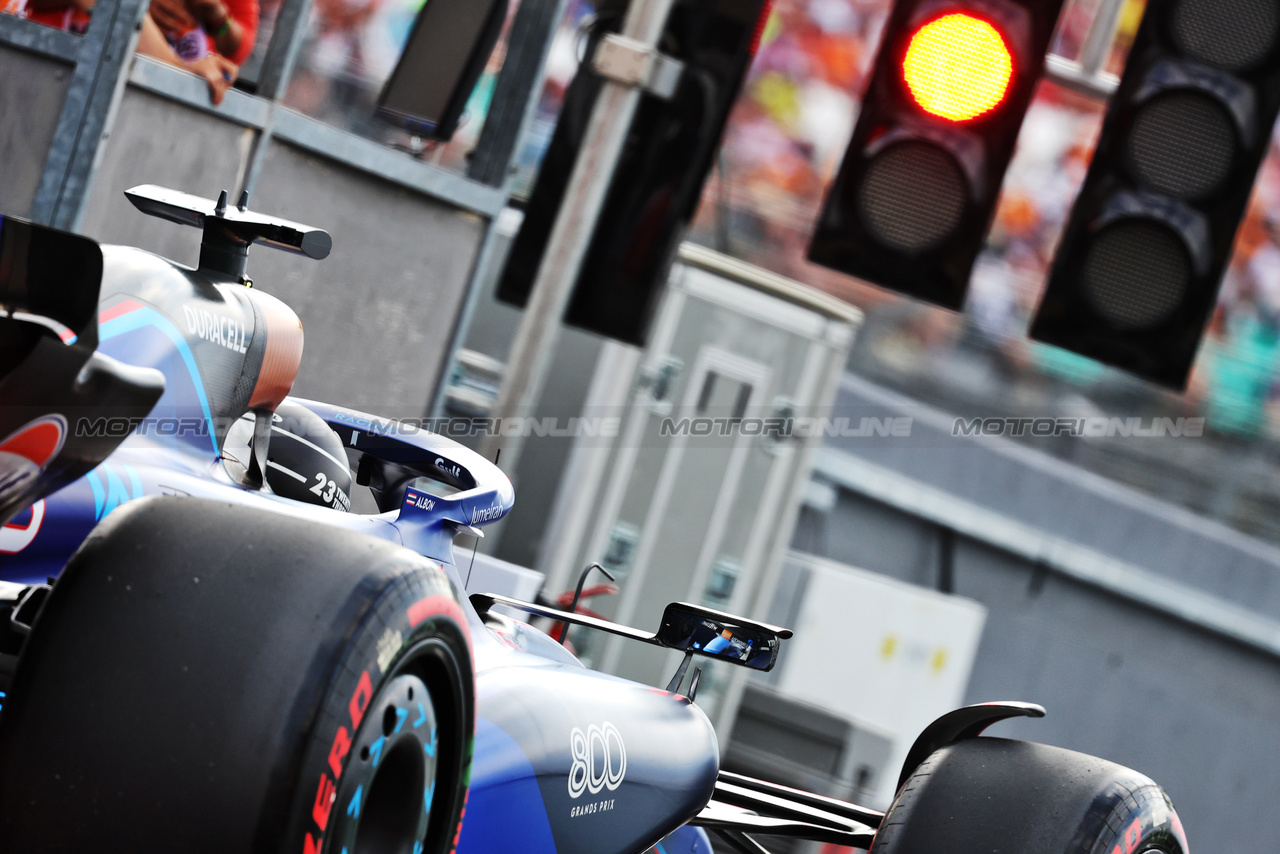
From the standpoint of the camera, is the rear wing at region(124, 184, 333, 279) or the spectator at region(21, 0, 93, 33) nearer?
the rear wing at region(124, 184, 333, 279)

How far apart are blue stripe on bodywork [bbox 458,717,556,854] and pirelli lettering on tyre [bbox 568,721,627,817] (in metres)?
0.08

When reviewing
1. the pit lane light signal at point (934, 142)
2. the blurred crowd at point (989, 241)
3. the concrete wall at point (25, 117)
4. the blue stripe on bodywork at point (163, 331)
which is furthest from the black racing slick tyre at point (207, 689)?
the blurred crowd at point (989, 241)

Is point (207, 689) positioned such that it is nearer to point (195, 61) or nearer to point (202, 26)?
point (195, 61)

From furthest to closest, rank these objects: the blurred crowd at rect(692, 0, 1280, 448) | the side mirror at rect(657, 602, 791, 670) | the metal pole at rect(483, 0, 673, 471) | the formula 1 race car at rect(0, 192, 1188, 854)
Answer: the blurred crowd at rect(692, 0, 1280, 448)
the metal pole at rect(483, 0, 673, 471)
the side mirror at rect(657, 602, 791, 670)
the formula 1 race car at rect(0, 192, 1188, 854)

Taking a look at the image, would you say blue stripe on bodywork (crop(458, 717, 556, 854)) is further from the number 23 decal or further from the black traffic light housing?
the black traffic light housing

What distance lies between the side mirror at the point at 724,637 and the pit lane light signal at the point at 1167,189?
2115 millimetres

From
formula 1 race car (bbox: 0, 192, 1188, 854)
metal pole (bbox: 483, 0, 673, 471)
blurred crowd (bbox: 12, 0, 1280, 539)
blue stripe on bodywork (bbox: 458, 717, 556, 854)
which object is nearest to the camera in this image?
formula 1 race car (bbox: 0, 192, 1188, 854)

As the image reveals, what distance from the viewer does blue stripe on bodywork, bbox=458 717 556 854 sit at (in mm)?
1749

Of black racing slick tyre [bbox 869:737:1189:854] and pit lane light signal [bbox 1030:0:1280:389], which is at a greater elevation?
pit lane light signal [bbox 1030:0:1280:389]

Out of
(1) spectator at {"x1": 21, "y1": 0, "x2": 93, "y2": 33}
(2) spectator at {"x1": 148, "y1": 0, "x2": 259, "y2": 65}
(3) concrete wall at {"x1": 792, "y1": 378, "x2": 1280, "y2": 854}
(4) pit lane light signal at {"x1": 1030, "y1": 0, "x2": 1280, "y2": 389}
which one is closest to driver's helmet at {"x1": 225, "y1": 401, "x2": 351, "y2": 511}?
(1) spectator at {"x1": 21, "y1": 0, "x2": 93, "y2": 33}

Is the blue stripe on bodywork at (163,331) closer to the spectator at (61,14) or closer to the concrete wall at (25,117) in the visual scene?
the concrete wall at (25,117)

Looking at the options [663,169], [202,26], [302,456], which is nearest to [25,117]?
[202,26]

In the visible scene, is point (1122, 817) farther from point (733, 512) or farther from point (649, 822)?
point (733, 512)

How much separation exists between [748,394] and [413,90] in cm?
313
